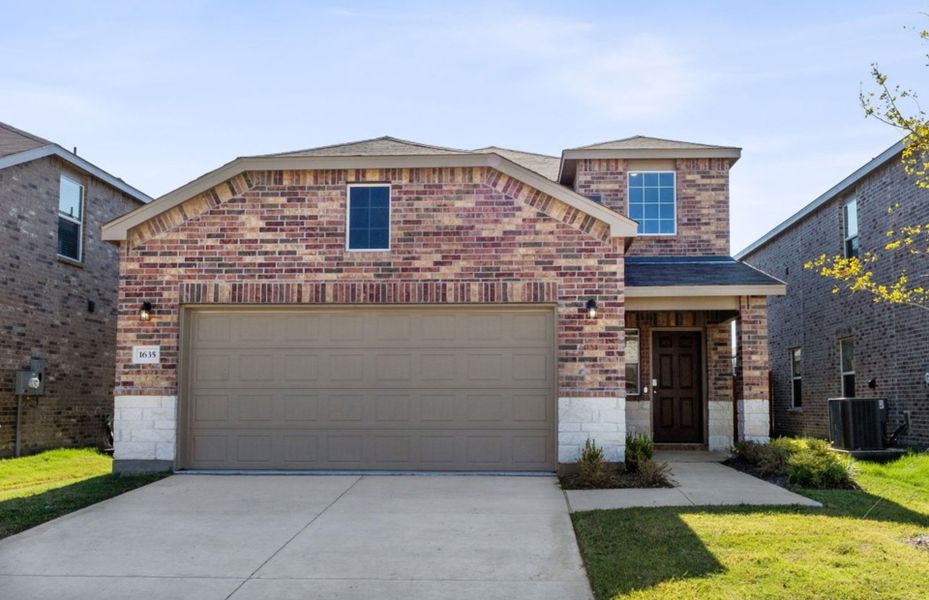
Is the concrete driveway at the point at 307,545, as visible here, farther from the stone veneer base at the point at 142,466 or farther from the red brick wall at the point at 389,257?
the red brick wall at the point at 389,257

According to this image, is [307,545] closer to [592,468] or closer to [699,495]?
[592,468]

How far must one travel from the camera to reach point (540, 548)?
7281 mm

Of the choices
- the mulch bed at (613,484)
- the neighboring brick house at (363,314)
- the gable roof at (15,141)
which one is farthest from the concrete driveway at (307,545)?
the gable roof at (15,141)

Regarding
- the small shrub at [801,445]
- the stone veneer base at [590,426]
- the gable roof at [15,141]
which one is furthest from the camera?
the gable roof at [15,141]

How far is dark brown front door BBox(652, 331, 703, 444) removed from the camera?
50.5ft

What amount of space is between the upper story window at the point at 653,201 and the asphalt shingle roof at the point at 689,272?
1.96 ft

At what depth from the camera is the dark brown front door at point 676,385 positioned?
15383 millimetres

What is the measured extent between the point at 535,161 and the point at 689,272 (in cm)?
599

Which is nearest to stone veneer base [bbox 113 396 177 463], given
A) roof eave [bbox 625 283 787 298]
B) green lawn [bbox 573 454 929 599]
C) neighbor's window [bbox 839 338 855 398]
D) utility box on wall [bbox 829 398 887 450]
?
green lawn [bbox 573 454 929 599]

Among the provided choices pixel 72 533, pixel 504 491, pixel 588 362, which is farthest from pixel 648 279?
pixel 72 533

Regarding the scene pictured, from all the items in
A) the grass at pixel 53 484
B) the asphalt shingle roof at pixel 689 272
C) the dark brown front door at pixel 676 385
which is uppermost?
the asphalt shingle roof at pixel 689 272

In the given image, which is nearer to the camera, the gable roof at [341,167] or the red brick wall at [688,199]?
the gable roof at [341,167]

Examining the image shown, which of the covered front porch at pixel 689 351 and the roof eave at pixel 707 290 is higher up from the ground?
the roof eave at pixel 707 290

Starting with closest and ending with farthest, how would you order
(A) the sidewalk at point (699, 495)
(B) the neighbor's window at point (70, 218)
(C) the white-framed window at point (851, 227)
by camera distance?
(A) the sidewalk at point (699, 495) → (B) the neighbor's window at point (70, 218) → (C) the white-framed window at point (851, 227)
